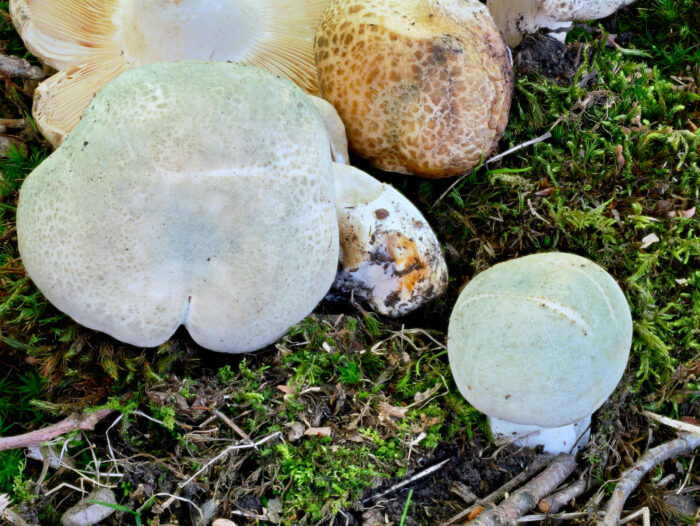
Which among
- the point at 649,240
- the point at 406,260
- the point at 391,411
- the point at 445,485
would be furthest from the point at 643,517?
the point at 406,260

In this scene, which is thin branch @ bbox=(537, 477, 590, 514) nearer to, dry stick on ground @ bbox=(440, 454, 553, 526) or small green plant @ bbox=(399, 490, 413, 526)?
dry stick on ground @ bbox=(440, 454, 553, 526)

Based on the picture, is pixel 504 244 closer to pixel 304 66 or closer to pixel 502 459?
pixel 502 459

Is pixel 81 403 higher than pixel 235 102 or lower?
lower

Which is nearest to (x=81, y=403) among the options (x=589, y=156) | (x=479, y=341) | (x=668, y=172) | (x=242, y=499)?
(x=242, y=499)

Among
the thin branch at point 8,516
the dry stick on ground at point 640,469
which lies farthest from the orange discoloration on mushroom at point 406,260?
the thin branch at point 8,516

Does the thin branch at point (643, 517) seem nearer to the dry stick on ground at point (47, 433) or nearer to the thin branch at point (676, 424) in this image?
the thin branch at point (676, 424)

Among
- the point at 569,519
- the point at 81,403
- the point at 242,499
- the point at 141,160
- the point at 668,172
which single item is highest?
the point at 141,160

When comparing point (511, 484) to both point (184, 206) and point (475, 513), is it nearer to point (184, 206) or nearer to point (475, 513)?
point (475, 513)
